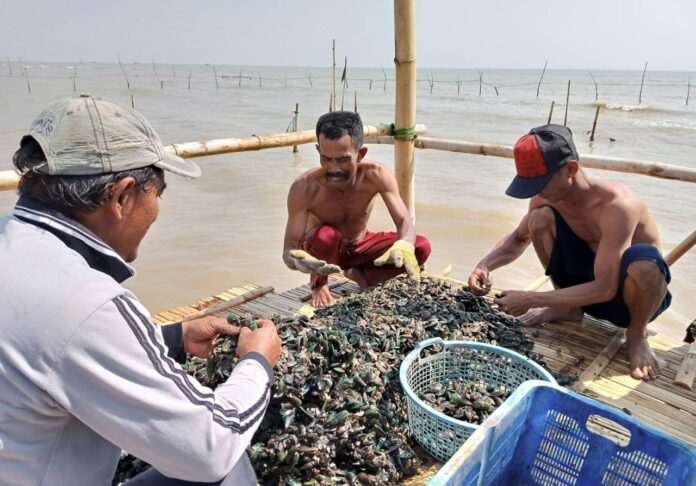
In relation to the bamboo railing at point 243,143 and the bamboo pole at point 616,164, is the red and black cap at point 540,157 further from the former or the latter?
the bamboo railing at point 243,143

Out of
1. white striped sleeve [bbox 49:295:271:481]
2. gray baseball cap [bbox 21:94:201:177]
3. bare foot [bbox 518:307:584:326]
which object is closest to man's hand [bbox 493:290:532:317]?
bare foot [bbox 518:307:584:326]

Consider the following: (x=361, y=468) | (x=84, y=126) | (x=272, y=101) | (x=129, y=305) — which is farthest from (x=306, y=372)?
(x=272, y=101)

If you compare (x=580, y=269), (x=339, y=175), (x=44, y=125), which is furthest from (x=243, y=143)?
(x=44, y=125)

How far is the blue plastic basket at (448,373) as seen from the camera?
213 centimetres

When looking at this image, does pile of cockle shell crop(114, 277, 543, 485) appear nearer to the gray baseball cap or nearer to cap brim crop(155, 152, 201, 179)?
cap brim crop(155, 152, 201, 179)

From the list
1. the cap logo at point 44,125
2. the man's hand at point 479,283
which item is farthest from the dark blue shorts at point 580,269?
the cap logo at point 44,125

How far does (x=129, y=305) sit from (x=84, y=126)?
0.47 metres

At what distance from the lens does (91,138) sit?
1.20 meters

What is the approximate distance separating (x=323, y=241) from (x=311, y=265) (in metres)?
0.57

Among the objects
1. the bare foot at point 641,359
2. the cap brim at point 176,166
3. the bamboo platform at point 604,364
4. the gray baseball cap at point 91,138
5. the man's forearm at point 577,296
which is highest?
the gray baseball cap at point 91,138

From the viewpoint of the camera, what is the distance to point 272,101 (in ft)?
107

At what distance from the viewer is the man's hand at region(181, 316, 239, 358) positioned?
1.96m

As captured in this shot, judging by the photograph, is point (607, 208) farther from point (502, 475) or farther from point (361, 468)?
point (361, 468)

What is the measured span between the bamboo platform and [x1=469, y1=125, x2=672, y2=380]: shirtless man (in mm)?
109
